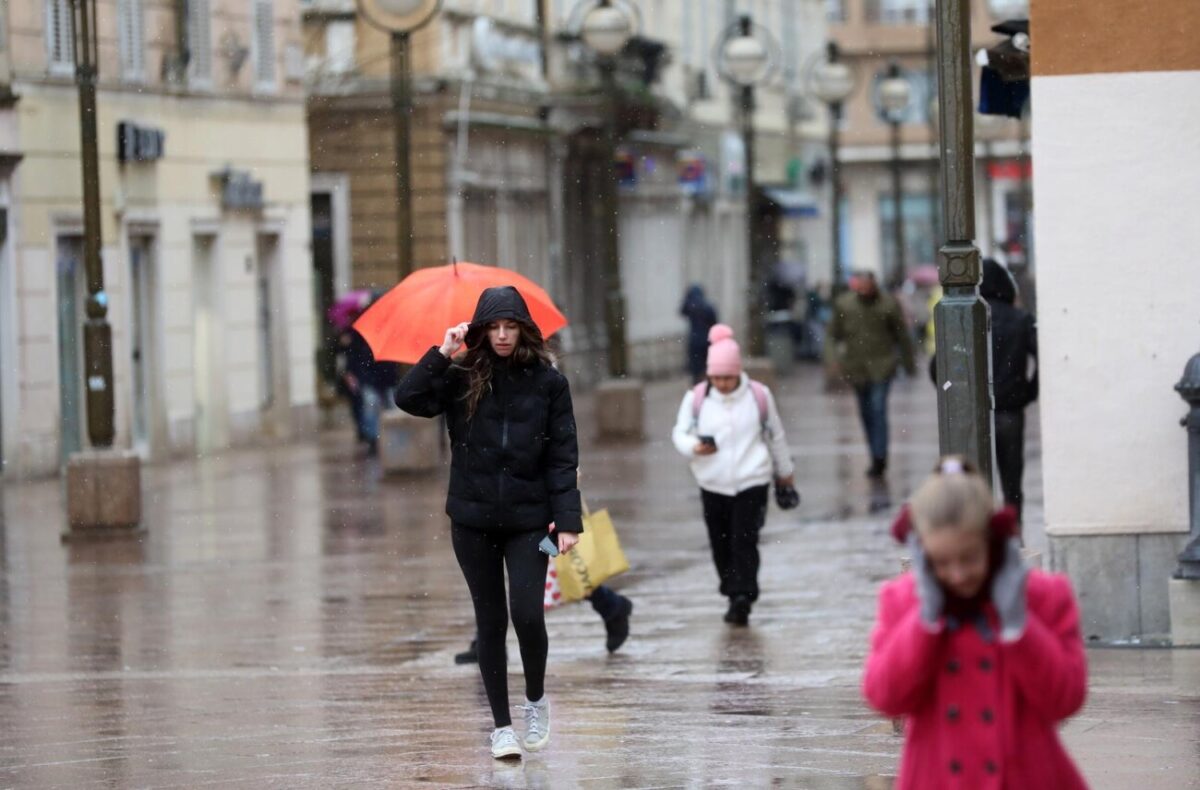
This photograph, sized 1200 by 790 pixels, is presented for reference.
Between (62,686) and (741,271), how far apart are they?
4898cm

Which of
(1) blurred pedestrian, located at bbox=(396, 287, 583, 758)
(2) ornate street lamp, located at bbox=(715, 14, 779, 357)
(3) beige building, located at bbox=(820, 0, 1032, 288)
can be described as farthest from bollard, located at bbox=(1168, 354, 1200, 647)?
(3) beige building, located at bbox=(820, 0, 1032, 288)

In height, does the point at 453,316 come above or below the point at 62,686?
above

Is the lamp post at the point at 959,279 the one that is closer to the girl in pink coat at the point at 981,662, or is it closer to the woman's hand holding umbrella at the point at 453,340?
the woman's hand holding umbrella at the point at 453,340

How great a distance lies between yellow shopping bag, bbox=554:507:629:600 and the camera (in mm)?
11859

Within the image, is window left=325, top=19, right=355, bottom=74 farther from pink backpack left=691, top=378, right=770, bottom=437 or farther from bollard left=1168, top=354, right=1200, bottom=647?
bollard left=1168, top=354, right=1200, bottom=647

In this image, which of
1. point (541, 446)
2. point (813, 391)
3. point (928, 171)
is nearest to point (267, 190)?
point (813, 391)

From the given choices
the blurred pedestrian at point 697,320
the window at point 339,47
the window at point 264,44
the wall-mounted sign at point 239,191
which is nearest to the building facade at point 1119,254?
the wall-mounted sign at point 239,191

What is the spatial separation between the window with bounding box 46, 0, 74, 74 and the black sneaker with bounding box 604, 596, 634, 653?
16.2 metres

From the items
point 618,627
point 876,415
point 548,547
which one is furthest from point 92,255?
point 548,547

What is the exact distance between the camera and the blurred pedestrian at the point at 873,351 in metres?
23.2

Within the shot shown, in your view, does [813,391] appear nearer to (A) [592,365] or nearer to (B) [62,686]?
(A) [592,365]

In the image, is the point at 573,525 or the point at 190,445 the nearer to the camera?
the point at 573,525

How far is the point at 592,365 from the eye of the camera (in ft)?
145

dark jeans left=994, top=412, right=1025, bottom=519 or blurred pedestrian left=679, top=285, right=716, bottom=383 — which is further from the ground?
blurred pedestrian left=679, top=285, right=716, bottom=383
